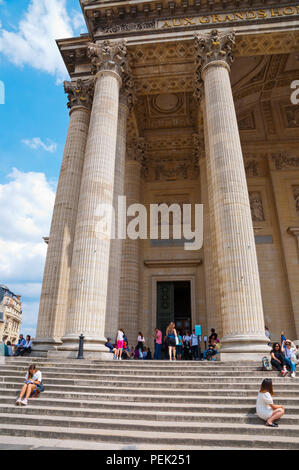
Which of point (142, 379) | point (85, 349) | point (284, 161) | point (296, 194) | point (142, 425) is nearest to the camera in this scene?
point (142, 425)

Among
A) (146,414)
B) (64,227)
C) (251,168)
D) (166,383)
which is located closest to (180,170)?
(251,168)

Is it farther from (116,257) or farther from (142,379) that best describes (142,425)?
(116,257)

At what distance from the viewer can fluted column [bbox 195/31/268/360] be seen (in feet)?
30.4

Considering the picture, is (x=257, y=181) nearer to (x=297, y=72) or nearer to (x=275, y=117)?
(x=275, y=117)

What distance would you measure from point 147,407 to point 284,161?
1904 cm

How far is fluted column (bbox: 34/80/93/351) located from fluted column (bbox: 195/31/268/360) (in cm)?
628

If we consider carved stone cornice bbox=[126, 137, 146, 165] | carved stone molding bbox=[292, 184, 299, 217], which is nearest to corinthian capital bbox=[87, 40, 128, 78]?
carved stone cornice bbox=[126, 137, 146, 165]

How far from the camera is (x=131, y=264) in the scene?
1766cm

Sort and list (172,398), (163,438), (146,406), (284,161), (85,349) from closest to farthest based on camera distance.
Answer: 1. (163,438)
2. (146,406)
3. (172,398)
4. (85,349)
5. (284,161)

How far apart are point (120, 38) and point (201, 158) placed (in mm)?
7903

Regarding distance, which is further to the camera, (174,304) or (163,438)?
(174,304)

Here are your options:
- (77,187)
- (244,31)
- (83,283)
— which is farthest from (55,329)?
(244,31)

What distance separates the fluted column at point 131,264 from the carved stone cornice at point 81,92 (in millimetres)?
4896

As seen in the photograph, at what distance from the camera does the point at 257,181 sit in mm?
20484
